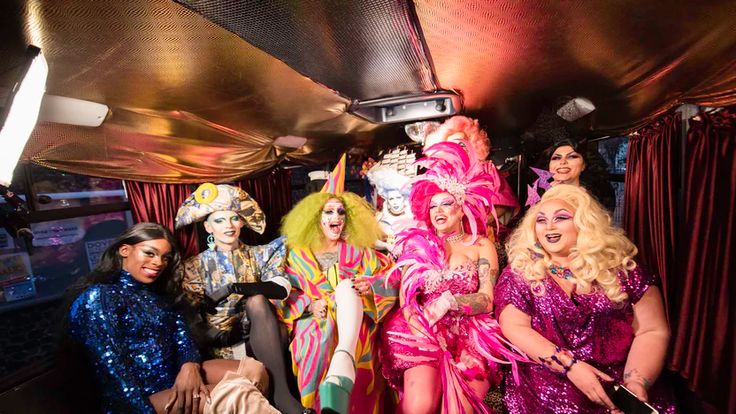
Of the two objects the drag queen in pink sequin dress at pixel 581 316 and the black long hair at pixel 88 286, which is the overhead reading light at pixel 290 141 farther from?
the drag queen in pink sequin dress at pixel 581 316

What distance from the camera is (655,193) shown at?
1949mm

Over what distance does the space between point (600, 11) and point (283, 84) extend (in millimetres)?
1558

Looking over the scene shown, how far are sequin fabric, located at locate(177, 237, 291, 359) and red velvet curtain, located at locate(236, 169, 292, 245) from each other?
105 cm

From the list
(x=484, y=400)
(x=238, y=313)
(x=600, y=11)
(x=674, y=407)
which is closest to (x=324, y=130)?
(x=238, y=313)

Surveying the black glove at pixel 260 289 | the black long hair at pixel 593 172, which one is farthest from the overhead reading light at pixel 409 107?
the black glove at pixel 260 289

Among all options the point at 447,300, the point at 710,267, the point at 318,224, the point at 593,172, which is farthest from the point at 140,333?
the point at 710,267

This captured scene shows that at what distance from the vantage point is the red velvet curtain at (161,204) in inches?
96.6

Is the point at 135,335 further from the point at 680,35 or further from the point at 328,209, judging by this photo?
the point at 680,35

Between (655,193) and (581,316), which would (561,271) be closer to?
(581,316)

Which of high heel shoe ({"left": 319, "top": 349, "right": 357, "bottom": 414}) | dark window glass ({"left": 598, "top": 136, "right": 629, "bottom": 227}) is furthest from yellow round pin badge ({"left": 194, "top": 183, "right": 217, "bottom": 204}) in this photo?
dark window glass ({"left": 598, "top": 136, "right": 629, "bottom": 227})

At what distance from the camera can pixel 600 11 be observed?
1.20 metres

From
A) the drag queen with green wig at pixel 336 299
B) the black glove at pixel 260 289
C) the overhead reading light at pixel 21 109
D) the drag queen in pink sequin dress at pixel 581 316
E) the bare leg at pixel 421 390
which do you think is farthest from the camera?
the black glove at pixel 260 289

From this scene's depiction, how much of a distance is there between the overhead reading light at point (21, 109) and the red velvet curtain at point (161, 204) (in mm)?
1031

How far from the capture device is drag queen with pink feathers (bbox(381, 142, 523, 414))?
1780 millimetres
